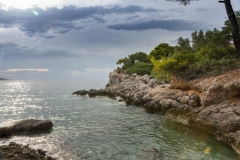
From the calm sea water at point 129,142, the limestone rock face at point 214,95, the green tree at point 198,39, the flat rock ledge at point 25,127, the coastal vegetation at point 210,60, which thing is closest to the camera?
the calm sea water at point 129,142

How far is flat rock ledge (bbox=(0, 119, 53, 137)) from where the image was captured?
1920 cm

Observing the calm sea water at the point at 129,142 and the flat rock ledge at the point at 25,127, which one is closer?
the calm sea water at the point at 129,142

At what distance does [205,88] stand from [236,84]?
4577mm

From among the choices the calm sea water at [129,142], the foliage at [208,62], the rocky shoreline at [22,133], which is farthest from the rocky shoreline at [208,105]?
the rocky shoreline at [22,133]

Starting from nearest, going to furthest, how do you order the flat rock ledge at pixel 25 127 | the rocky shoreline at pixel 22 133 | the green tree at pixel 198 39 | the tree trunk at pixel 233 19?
the rocky shoreline at pixel 22 133 < the tree trunk at pixel 233 19 < the flat rock ledge at pixel 25 127 < the green tree at pixel 198 39

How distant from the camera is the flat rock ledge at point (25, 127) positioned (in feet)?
63.0

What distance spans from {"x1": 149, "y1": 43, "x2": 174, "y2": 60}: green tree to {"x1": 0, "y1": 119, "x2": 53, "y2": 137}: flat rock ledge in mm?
58815

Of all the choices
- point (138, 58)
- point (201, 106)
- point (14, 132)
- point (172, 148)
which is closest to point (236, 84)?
point (201, 106)

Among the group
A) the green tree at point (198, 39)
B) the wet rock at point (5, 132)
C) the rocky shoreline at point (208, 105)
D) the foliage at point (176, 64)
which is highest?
the green tree at point (198, 39)

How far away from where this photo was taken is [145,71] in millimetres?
69688

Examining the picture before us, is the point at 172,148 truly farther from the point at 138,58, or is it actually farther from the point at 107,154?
the point at 138,58

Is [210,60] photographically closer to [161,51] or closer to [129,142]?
[129,142]

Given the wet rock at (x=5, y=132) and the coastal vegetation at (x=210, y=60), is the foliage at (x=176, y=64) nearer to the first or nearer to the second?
the coastal vegetation at (x=210, y=60)

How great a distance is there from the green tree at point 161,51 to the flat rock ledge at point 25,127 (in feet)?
193
